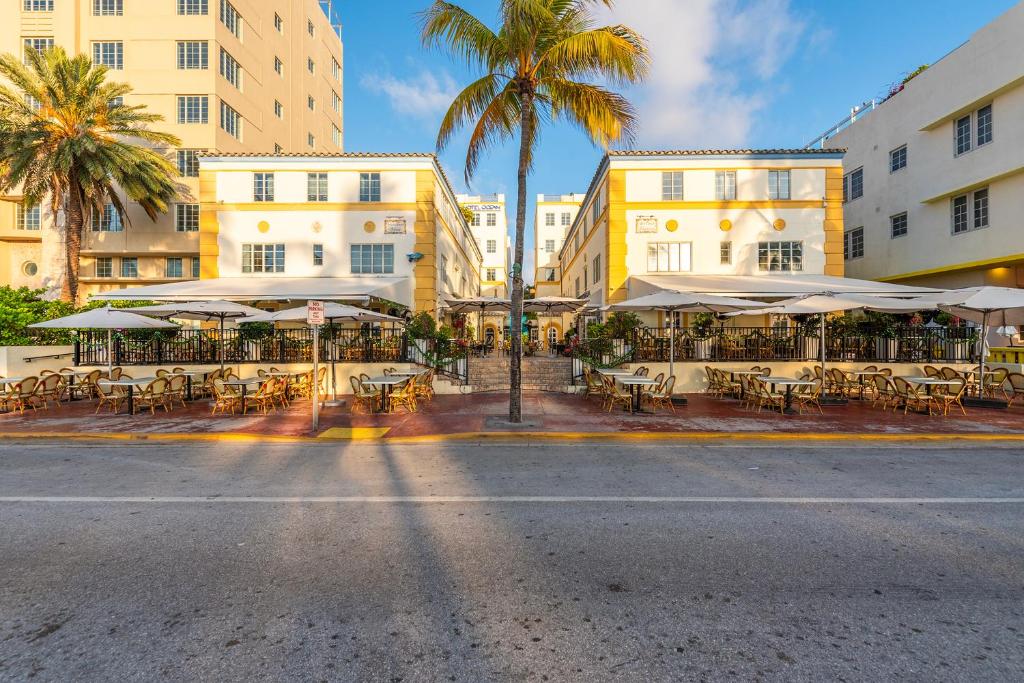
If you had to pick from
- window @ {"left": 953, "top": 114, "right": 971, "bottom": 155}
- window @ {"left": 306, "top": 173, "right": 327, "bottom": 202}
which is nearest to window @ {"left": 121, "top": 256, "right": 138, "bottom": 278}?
window @ {"left": 306, "top": 173, "right": 327, "bottom": 202}

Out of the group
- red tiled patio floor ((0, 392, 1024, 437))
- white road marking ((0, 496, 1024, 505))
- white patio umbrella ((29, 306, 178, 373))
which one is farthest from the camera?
white patio umbrella ((29, 306, 178, 373))

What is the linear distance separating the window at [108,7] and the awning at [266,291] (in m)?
Result: 22.6

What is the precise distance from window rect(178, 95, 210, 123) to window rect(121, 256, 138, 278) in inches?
355

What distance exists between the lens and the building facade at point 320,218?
23156 millimetres

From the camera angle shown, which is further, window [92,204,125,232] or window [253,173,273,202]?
window [92,204,125,232]

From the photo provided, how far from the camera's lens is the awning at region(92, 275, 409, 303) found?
16500 millimetres

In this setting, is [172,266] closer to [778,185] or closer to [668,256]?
[668,256]

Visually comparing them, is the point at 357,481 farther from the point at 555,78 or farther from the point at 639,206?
the point at 639,206

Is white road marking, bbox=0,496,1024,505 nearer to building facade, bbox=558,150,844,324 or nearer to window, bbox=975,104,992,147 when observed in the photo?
building facade, bbox=558,150,844,324

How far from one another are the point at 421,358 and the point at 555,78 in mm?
10072

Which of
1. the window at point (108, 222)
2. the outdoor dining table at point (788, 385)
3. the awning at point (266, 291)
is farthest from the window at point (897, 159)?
the window at point (108, 222)

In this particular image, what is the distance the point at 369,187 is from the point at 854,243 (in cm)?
2653

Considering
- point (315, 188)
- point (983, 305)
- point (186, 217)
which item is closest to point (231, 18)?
point (186, 217)

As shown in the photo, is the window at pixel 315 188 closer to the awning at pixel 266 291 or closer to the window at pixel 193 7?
the awning at pixel 266 291
